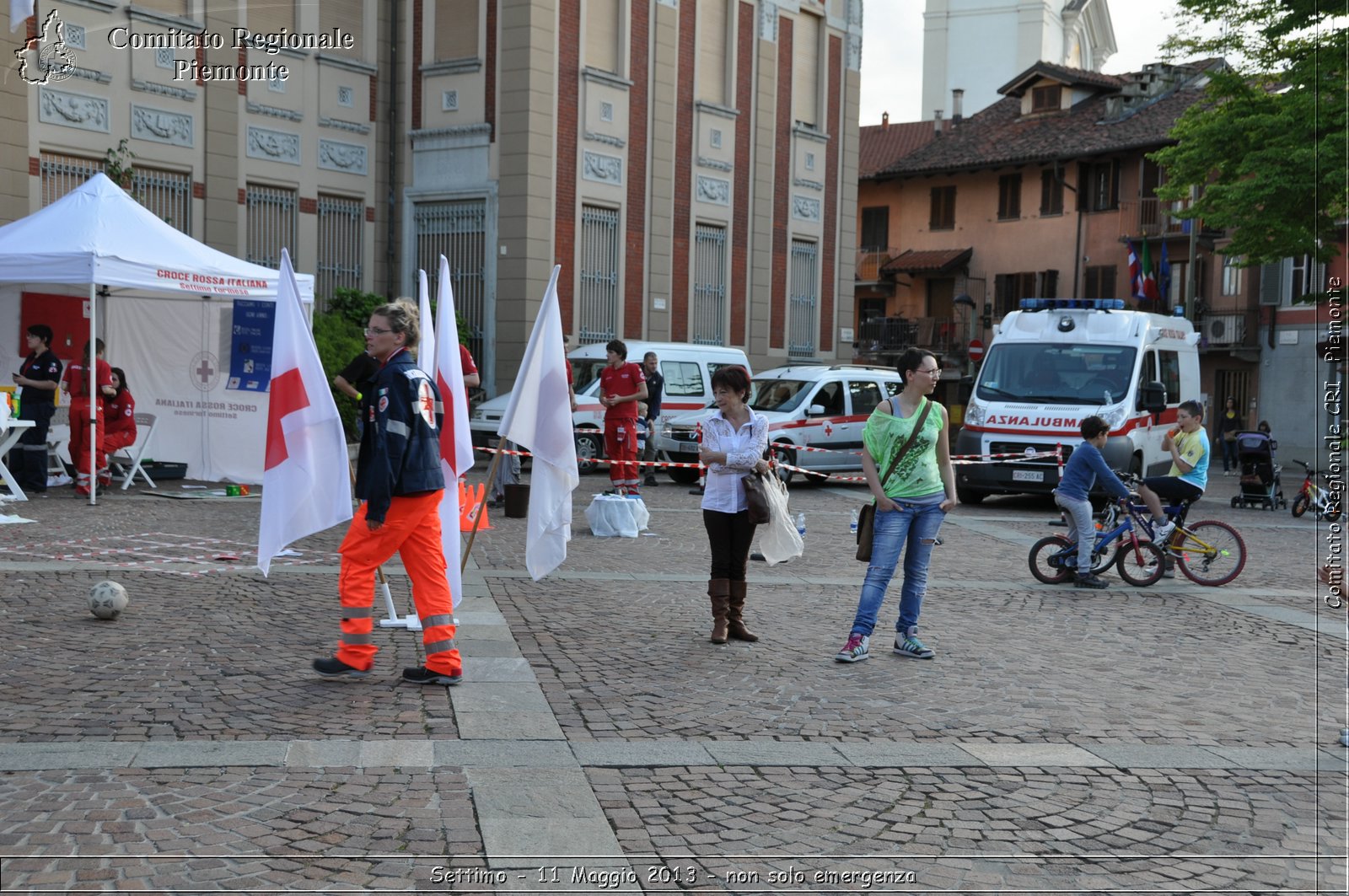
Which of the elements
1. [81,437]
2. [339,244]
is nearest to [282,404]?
[81,437]

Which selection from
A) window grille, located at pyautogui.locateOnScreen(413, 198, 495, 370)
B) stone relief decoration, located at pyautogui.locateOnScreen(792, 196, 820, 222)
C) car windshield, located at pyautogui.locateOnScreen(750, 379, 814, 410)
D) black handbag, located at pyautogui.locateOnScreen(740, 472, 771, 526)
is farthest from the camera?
stone relief decoration, located at pyautogui.locateOnScreen(792, 196, 820, 222)

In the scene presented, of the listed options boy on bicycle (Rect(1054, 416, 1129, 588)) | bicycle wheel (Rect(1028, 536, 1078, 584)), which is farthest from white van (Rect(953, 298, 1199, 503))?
boy on bicycle (Rect(1054, 416, 1129, 588))

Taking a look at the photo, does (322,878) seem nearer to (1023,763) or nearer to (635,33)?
(1023,763)

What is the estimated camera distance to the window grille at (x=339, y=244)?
Result: 25609 millimetres

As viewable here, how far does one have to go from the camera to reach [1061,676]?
26.3 feet

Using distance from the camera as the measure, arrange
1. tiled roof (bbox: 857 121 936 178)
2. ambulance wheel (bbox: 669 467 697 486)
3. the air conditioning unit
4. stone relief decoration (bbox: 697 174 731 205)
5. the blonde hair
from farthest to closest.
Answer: tiled roof (bbox: 857 121 936 178)
the air conditioning unit
stone relief decoration (bbox: 697 174 731 205)
ambulance wheel (bbox: 669 467 697 486)
the blonde hair

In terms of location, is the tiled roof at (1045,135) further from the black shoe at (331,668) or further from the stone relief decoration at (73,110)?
the black shoe at (331,668)

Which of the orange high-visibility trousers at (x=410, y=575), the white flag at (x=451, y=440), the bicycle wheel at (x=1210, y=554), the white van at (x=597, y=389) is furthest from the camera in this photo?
the white van at (x=597, y=389)

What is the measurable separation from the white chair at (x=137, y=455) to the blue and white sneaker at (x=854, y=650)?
36.5ft

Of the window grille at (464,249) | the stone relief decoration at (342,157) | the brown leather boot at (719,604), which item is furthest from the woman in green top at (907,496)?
the stone relief decoration at (342,157)

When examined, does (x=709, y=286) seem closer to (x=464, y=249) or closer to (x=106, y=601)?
(x=464, y=249)

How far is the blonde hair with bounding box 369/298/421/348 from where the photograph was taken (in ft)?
23.7

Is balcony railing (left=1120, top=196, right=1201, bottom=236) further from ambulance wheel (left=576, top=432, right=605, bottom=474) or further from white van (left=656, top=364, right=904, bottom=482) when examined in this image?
ambulance wheel (left=576, top=432, right=605, bottom=474)

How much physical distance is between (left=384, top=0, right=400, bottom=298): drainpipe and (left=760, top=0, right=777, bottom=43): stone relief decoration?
8.47 m
